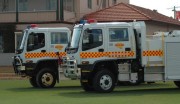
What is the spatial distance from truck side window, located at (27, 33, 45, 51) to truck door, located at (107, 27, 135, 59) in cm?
418

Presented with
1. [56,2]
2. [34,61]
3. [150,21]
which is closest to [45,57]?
[34,61]

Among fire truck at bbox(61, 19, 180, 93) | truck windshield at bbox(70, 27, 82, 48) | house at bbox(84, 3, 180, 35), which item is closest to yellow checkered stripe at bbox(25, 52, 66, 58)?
fire truck at bbox(61, 19, 180, 93)

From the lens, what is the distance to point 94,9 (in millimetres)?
49969

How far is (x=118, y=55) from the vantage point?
62.3 feet

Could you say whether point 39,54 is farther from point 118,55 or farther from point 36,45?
point 118,55

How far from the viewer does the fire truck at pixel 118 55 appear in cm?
1867

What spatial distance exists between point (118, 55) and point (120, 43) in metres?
0.47

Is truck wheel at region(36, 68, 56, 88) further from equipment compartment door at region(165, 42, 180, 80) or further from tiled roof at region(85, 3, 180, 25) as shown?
tiled roof at region(85, 3, 180, 25)

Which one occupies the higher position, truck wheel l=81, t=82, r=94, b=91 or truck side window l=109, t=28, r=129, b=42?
truck side window l=109, t=28, r=129, b=42

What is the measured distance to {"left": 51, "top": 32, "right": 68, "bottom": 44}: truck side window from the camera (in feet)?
72.8

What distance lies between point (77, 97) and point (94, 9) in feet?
108

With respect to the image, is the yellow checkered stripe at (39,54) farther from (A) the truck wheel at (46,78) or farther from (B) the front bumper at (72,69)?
(B) the front bumper at (72,69)

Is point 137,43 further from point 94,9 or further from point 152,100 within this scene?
point 94,9

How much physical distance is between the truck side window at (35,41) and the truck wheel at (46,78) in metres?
1.08
